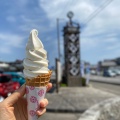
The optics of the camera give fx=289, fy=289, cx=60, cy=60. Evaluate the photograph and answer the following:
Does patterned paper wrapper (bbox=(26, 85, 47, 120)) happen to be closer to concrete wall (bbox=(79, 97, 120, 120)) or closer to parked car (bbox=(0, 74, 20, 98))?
concrete wall (bbox=(79, 97, 120, 120))

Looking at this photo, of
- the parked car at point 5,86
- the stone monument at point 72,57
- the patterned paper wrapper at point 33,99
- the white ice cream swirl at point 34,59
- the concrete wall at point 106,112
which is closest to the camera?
the patterned paper wrapper at point 33,99

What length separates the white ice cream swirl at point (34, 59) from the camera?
8.41 ft

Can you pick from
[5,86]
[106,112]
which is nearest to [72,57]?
[5,86]

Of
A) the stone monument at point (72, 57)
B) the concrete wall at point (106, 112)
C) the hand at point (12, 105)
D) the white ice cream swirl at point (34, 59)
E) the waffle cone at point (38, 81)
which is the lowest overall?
the concrete wall at point (106, 112)

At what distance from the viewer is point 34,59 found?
2590mm

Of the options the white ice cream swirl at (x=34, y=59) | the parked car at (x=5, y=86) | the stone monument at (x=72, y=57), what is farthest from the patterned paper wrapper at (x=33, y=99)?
the stone monument at (x=72, y=57)

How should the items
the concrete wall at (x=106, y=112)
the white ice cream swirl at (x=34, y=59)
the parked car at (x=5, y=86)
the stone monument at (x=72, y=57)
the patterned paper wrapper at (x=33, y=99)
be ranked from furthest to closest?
1. the stone monument at (x=72, y=57)
2. the parked car at (x=5, y=86)
3. the concrete wall at (x=106, y=112)
4. the white ice cream swirl at (x=34, y=59)
5. the patterned paper wrapper at (x=33, y=99)

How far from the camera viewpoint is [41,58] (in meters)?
2.64

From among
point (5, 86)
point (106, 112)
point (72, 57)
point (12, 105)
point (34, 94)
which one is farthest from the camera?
point (72, 57)

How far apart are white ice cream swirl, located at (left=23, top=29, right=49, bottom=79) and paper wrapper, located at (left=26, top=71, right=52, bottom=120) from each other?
0.25ft

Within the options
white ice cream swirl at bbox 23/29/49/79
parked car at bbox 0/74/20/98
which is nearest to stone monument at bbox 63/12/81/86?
parked car at bbox 0/74/20/98

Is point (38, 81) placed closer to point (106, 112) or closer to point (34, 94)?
point (34, 94)

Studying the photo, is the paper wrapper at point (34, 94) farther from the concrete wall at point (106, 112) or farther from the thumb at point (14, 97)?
the concrete wall at point (106, 112)

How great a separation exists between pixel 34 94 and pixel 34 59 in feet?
1.11
